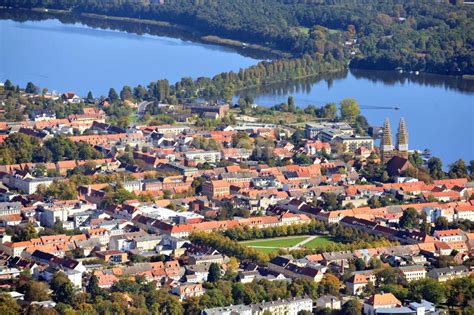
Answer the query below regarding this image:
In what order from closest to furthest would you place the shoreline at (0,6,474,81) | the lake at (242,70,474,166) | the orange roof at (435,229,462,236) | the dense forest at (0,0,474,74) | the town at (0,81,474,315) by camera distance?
1. the town at (0,81,474,315)
2. the orange roof at (435,229,462,236)
3. the lake at (242,70,474,166)
4. the dense forest at (0,0,474,74)
5. the shoreline at (0,6,474,81)

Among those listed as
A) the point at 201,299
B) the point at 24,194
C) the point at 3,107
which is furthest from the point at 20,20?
the point at 201,299

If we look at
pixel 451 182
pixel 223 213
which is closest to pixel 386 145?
pixel 451 182

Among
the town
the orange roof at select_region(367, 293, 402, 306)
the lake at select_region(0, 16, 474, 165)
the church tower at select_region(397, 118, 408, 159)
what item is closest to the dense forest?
the lake at select_region(0, 16, 474, 165)

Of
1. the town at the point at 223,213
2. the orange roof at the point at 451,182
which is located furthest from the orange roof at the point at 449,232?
the orange roof at the point at 451,182

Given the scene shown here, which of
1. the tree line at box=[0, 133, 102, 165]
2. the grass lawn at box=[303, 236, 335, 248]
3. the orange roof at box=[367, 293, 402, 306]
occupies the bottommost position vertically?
the tree line at box=[0, 133, 102, 165]

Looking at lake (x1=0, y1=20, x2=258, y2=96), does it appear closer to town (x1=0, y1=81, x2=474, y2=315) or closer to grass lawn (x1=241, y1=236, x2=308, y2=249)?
town (x1=0, y1=81, x2=474, y2=315)

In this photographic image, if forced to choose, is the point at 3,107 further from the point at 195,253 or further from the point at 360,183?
the point at 195,253
